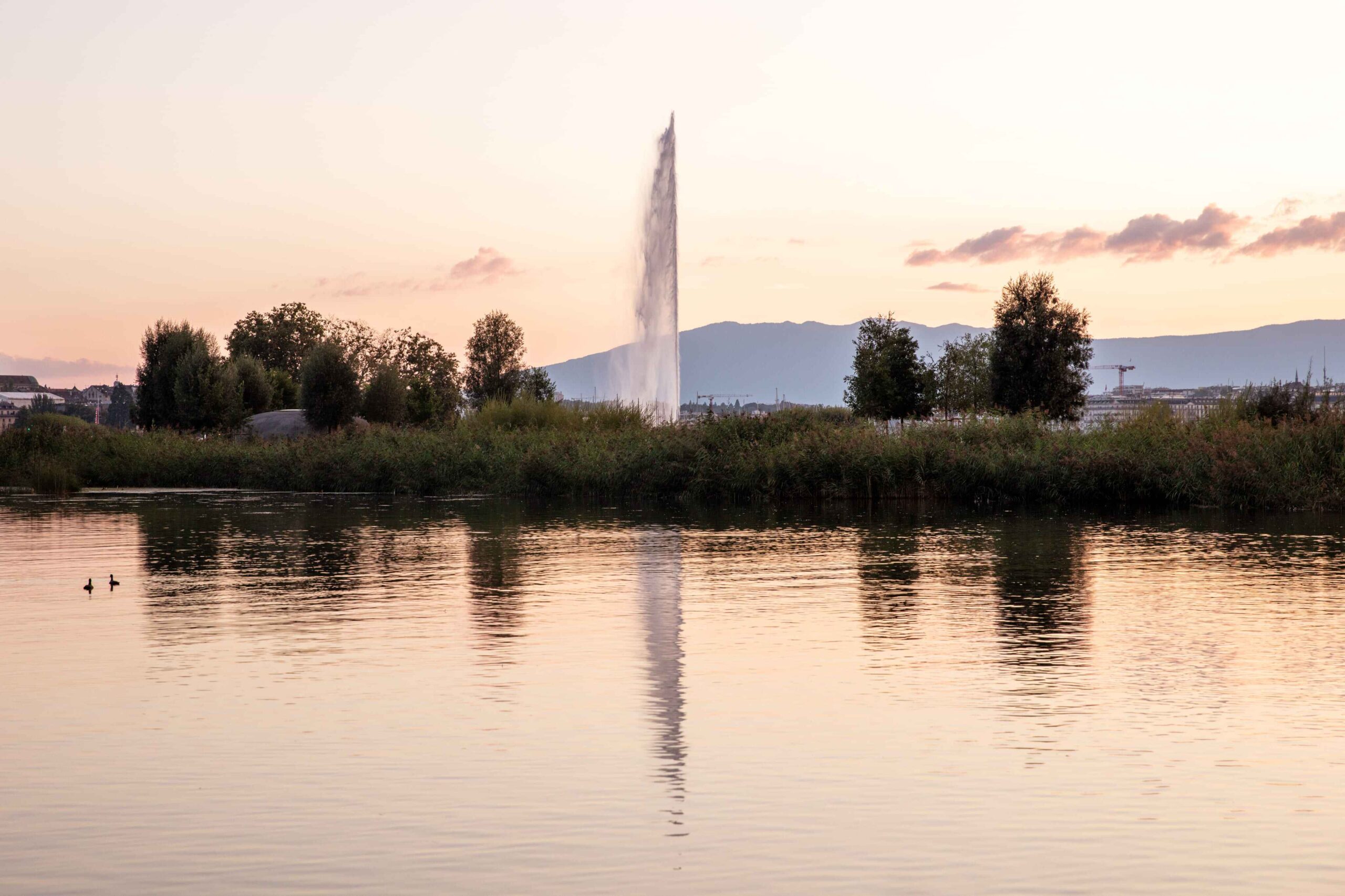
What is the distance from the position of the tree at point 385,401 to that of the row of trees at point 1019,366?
21439 millimetres

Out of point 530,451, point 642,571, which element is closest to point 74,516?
point 530,451

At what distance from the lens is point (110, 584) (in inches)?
783

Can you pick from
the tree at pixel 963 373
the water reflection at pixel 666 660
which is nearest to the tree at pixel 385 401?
the tree at pixel 963 373

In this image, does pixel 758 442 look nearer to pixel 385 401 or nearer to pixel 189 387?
pixel 385 401

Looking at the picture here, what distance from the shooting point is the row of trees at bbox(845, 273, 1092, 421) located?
64.2 m

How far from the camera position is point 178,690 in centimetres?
1204

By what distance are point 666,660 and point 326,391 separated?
59441mm

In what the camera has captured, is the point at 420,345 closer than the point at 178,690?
No

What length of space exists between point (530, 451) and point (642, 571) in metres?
25.2

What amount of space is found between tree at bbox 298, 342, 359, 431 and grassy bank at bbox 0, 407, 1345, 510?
11.5 m

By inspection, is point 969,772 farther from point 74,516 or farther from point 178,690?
point 74,516

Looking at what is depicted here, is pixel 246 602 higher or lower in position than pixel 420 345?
lower

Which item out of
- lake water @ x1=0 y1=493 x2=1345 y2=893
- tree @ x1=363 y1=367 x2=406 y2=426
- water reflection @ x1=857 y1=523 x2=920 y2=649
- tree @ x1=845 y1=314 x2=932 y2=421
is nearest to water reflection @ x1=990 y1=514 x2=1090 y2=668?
lake water @ x1=0 y1=493 x2=1345 y2=893

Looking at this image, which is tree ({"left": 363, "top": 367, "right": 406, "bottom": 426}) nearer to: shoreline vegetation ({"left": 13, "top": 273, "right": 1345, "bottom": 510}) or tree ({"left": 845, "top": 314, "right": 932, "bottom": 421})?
shoreline vegetation ({"left": 13, "top": 273, "right": 1345, "bottom": 510})
